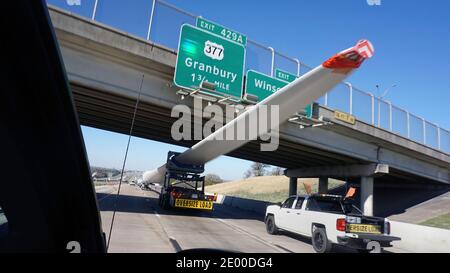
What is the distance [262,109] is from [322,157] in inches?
526

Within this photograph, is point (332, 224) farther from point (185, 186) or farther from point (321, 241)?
point (185, 186)

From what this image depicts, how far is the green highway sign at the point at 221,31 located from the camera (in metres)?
16.3

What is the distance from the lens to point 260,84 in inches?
701

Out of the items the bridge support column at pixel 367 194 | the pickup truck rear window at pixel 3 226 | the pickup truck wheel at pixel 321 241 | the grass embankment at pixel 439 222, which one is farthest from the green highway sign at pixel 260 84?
the pickup truck rear window at pixel 3 226

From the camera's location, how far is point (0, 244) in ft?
8.04

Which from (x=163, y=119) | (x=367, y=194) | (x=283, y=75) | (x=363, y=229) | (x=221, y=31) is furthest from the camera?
(x=367, y=194)

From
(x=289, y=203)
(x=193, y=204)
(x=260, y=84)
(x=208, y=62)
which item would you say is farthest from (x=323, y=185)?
(x=208, y=62)

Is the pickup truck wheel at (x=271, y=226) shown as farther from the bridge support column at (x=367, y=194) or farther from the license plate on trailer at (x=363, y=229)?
the bridge support column at (x=367, y=194)

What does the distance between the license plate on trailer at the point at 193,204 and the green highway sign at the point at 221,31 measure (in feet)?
30.3

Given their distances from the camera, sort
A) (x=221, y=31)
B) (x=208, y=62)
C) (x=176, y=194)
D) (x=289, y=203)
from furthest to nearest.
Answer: (x=176, y=194)
(x=221, y=31)
(x=208, y=62)
(x=289, y=203)

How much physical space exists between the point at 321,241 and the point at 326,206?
1413 millimetres

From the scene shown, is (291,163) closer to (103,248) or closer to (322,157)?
(322,157)
